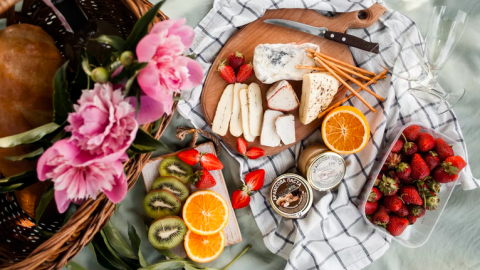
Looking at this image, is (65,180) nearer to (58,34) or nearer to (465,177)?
(58,34)

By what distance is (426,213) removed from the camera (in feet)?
4.98

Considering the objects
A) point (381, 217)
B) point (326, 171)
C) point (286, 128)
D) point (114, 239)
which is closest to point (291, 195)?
point (326, 171)

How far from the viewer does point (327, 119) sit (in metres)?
1.41

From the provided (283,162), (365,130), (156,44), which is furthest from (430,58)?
(156,44)

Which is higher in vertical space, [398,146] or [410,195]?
[398,146]

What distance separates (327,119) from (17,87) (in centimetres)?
103

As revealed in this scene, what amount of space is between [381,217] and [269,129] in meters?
0.57

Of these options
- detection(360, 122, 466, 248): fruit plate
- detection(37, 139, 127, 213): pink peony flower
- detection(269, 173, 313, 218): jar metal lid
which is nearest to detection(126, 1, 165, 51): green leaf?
detection(37, 139, 127, 213): pink peony flower

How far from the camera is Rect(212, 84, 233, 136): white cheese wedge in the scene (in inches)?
56.2

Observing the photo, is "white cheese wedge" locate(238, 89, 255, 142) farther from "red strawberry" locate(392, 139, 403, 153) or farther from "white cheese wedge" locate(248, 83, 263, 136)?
"red strawberry" locate(392, 139, 403, 153)

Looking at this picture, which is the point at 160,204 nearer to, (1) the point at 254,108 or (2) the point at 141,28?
(1) the point at 254,108

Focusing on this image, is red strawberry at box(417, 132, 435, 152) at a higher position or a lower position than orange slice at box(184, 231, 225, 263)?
higher

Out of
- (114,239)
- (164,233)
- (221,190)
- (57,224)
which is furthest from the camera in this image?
(221,190)

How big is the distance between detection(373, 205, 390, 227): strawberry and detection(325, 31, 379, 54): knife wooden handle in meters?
0.64
